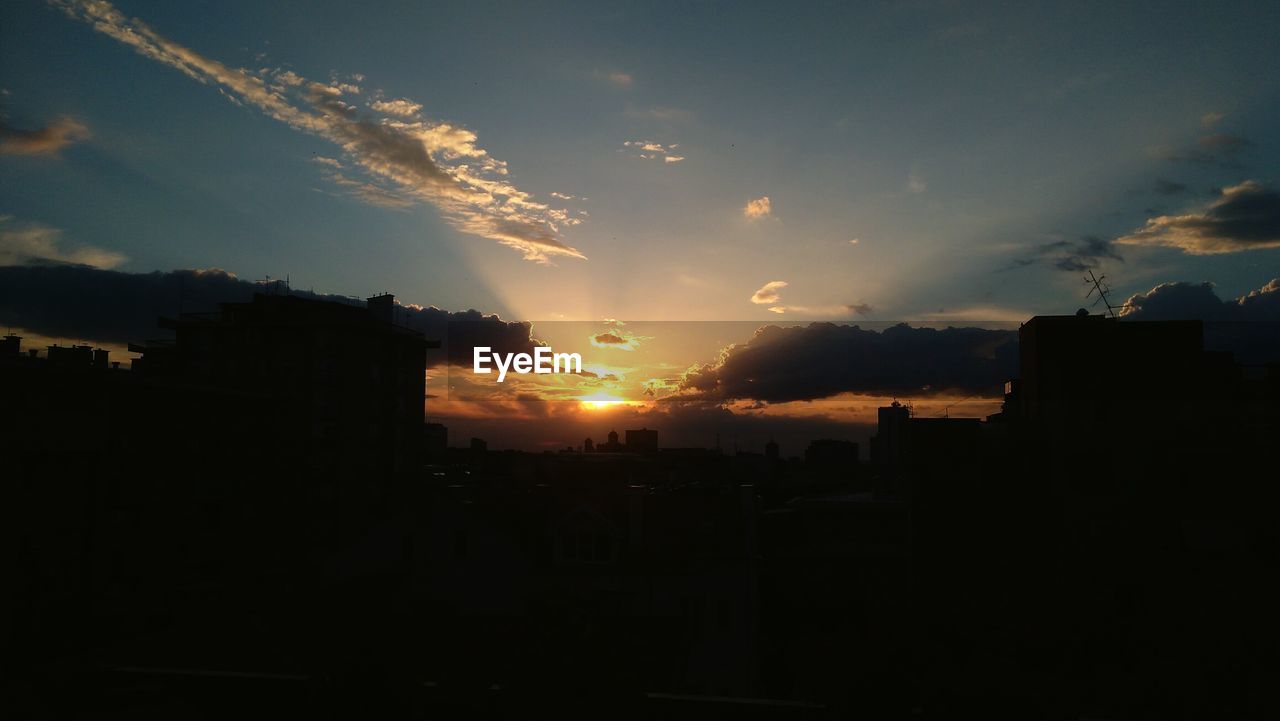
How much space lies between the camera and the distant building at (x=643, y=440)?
166 m

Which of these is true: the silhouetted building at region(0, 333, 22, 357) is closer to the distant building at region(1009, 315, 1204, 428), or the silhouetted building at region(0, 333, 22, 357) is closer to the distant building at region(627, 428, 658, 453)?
the distant building at region(1009, 315, 1204, 428)

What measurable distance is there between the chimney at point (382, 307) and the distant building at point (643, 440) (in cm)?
8592

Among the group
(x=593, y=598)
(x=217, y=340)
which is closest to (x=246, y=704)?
(x=593, y=598)

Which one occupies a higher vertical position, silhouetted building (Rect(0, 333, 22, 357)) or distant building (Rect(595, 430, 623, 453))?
silhouetted building (Rect(0, 333, 22, 357))

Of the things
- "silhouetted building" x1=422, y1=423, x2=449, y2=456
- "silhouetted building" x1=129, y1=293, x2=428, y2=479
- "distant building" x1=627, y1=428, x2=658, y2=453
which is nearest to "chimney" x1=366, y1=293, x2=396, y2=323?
"silhouetted building" x1=129, y1=293, x2=428, y2=479

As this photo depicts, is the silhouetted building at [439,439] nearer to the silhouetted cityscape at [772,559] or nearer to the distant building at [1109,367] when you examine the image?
the silhouetted cityscape at [772,559]

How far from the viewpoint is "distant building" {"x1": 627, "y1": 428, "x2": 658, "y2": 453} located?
16575 cm

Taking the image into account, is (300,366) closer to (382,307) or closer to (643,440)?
(382,307)

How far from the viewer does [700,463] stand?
124312 millimetres

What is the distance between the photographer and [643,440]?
172 meters

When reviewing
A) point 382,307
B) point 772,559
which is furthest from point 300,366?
point 772,559

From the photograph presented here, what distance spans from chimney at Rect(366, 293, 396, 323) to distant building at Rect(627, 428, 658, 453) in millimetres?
85916

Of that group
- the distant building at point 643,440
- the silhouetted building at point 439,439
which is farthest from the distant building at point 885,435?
the silhouetted building at point 439,439

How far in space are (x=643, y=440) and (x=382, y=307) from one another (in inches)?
3788
